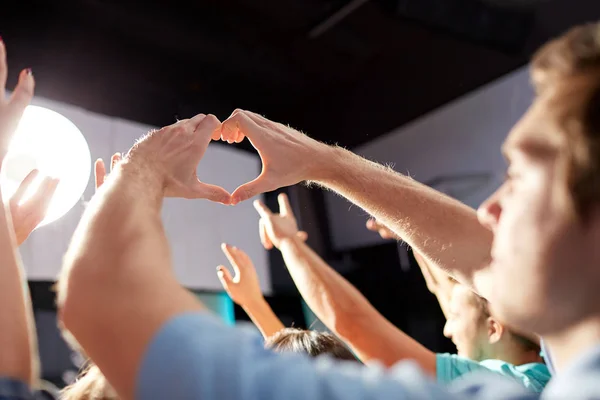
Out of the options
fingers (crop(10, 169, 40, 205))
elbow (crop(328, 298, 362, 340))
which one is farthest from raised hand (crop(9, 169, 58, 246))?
elbow (crop(328, 298, 362, 340))

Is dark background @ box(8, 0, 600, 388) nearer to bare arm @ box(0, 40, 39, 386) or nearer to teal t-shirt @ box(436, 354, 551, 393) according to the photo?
teal t-shirt @ box(436, 354, 551, 393)

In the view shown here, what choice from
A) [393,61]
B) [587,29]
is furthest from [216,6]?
[587,29]

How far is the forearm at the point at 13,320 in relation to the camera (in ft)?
1.52

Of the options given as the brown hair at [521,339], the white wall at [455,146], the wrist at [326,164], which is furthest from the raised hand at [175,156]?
the white wall at [455,146]

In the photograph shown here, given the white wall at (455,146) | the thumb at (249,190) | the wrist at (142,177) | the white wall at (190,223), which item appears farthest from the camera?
the white wall at (455,146)

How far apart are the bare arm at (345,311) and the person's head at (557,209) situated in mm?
636

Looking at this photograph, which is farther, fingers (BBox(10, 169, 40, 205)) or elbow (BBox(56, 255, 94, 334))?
fingers (BBox(10, 169, 40, 205))

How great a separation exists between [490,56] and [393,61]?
0.36 meters

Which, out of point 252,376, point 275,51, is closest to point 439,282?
point 252,376

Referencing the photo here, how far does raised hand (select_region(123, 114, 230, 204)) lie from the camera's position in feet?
1.94

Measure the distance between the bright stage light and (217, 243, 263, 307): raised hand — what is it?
13.8 inches

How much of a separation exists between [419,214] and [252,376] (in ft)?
1.81

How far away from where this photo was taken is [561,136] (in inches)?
16.6

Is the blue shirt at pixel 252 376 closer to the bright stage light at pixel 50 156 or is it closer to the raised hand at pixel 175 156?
the raised hand at pixel 175 156
